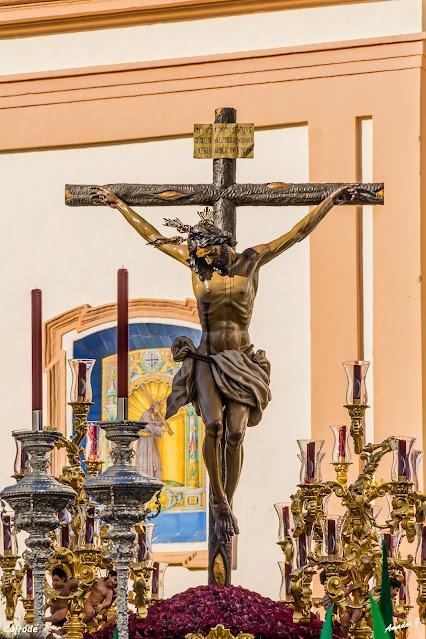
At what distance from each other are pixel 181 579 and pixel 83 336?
1650 millimetres

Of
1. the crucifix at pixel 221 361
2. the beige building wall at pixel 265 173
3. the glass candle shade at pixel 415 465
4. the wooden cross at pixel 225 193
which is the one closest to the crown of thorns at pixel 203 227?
the crucifix at pixel 221 361

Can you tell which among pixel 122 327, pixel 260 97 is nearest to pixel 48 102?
pixel 260 97

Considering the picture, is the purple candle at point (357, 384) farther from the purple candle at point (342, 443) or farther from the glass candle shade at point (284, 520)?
the glass candle shade at point (284, 520)

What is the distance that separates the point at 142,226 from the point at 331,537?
172 centimetres

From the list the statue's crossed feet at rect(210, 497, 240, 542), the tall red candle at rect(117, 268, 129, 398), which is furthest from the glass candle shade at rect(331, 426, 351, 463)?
the tall red candle at rect(117, 268, 129, 398)

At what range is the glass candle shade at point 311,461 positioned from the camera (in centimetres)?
1352

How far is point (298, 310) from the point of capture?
1848 cm

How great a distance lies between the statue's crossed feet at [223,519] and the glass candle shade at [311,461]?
0.35 metres

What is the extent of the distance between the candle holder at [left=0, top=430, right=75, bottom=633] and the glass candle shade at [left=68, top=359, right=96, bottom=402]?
8.90 ft

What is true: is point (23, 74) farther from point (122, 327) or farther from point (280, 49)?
point (122, 327)

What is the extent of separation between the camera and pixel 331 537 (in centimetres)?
1330

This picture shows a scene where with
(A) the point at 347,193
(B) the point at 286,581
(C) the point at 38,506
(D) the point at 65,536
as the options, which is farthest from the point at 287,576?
(C) the point at 38,506

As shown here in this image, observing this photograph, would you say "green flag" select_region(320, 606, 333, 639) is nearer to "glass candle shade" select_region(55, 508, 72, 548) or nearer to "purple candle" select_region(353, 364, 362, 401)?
"purple candle" select_region(353, 364, 362, 401)

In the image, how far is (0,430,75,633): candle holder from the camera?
→ 11.3 metres
